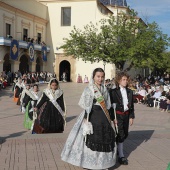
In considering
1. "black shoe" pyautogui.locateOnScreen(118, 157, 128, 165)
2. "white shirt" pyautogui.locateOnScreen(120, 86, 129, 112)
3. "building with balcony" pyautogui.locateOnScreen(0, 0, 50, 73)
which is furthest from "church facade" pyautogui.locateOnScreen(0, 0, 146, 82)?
"black shoe" pyautogui.locateOnScreen(118, 157, 128, 165)

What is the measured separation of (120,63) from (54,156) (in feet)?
79.0

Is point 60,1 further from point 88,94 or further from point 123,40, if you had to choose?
point 88,94

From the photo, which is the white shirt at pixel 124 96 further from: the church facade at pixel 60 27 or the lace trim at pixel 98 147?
the church facade at pixel 60 27

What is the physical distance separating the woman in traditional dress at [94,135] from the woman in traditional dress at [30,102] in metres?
4.15

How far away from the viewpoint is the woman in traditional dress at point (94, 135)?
5312 millimetres

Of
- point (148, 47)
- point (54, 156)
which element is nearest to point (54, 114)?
point (54, 156)

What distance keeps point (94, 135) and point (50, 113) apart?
10.7 feet

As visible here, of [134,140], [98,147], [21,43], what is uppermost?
[21,43]

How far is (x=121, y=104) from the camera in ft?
19.5

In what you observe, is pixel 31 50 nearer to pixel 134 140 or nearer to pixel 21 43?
pixel 21 43

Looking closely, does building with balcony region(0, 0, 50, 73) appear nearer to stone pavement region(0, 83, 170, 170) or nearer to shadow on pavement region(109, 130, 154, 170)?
stone pavement region(0, 83, 170, 170)

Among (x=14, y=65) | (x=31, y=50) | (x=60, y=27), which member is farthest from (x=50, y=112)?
(x=60, y=27)

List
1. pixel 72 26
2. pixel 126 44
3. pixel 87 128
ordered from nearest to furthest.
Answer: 1. pixel 87 128
2. pixel 126 44
3. pixel 72 26

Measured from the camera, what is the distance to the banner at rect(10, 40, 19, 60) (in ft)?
106
